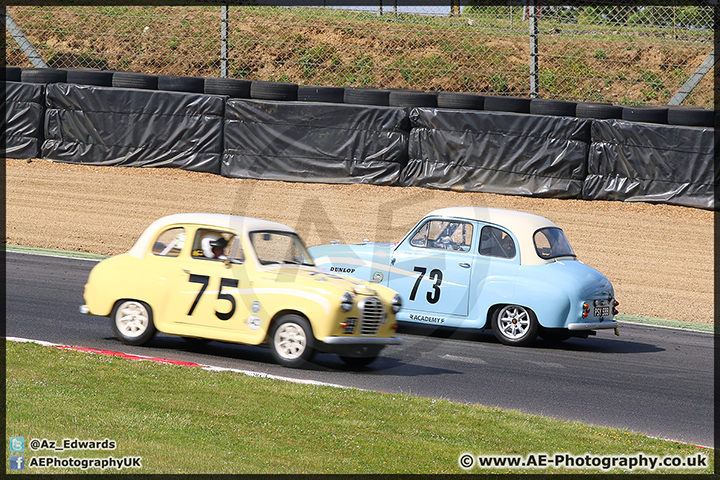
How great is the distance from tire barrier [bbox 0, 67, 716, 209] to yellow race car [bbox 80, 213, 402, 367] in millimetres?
9928

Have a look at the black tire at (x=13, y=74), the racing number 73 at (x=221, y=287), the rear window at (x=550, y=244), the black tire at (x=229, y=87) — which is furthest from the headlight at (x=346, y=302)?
the black tire at (x=13, y=74)

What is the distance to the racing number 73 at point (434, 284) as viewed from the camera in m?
10.6

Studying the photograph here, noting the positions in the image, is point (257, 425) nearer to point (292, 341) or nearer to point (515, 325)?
point (292, 341)

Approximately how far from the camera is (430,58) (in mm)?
26625

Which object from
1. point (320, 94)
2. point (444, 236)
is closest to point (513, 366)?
point (444, 236)

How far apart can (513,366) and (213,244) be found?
11.9 ft

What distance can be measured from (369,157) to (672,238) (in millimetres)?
6789

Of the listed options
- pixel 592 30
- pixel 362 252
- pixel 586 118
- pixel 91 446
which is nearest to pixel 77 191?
pixel 362 252

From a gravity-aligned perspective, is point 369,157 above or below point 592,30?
below

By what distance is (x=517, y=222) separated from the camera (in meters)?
10.8

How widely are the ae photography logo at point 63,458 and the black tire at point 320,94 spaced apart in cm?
1498

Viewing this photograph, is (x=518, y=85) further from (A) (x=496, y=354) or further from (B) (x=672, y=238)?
(A) (x=496, y=354)

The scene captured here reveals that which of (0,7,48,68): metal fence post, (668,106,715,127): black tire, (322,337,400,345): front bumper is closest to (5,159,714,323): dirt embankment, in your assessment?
(668,106,715,127): black tire

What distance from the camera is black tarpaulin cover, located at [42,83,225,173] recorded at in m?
19.4
